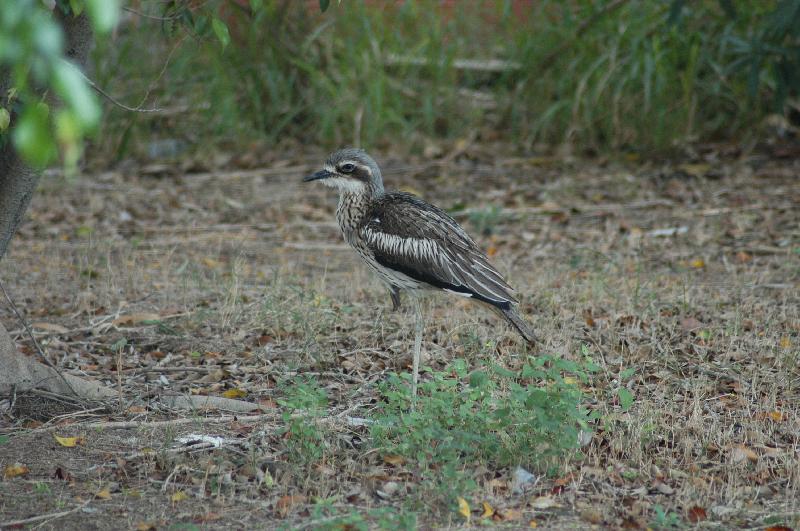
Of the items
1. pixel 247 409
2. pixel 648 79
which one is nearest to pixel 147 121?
pixel 648 79

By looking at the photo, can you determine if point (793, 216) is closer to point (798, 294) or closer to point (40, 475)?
point (798, 294)

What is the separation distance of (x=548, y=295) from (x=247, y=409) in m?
2.50

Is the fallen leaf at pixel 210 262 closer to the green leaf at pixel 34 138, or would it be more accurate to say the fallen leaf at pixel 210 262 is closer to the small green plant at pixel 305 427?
the small green plant at pixel 305 427

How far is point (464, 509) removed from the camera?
13.4 feet

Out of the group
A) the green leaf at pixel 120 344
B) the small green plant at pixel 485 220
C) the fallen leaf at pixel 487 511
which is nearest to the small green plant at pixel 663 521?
the fallen leaf at pixel 487 511

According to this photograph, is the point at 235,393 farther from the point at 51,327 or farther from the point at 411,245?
the point at 51,327

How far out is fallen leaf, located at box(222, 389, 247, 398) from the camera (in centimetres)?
548

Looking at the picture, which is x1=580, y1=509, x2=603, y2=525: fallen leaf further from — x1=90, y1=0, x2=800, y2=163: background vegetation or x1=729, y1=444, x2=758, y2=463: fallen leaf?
x1=90, y1=0, x2=800, y2=163: background vegetation

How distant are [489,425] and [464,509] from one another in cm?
61

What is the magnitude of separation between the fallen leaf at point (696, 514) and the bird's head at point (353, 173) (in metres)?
2.69

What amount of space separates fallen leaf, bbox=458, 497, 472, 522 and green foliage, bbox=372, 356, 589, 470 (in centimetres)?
24

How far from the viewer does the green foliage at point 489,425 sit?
4434 mm

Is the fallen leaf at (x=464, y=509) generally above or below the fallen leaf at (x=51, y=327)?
below

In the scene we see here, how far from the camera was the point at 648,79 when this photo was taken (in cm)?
1030
